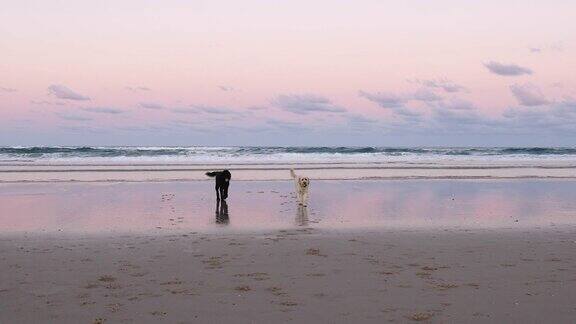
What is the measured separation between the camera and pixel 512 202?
15.5 meters

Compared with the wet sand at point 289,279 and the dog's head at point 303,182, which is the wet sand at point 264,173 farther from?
the wet sand at point 289,279

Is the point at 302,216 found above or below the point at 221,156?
below

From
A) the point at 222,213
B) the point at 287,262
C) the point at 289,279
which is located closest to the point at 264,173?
the point at 222,213

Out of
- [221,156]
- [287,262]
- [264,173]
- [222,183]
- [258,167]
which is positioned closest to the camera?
[287,262]

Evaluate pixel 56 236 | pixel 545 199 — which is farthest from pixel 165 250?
pixel 545 199

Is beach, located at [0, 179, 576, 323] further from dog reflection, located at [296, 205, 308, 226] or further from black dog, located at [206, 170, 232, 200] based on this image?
black dog, located at [206, 170, 232, 200]

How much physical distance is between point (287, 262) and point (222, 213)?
570cm

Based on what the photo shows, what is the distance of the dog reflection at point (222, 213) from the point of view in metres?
11.8

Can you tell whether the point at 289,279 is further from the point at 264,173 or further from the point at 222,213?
the point at 264,173

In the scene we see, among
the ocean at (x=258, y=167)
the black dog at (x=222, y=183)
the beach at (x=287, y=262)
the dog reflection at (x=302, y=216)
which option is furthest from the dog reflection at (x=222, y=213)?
the ocean at (x=258, y=167)

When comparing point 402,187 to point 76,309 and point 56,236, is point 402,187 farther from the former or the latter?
point 76,309

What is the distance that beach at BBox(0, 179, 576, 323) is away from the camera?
5.58 meters

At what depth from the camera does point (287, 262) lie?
303 inches

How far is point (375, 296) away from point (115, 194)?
44.0 feet
